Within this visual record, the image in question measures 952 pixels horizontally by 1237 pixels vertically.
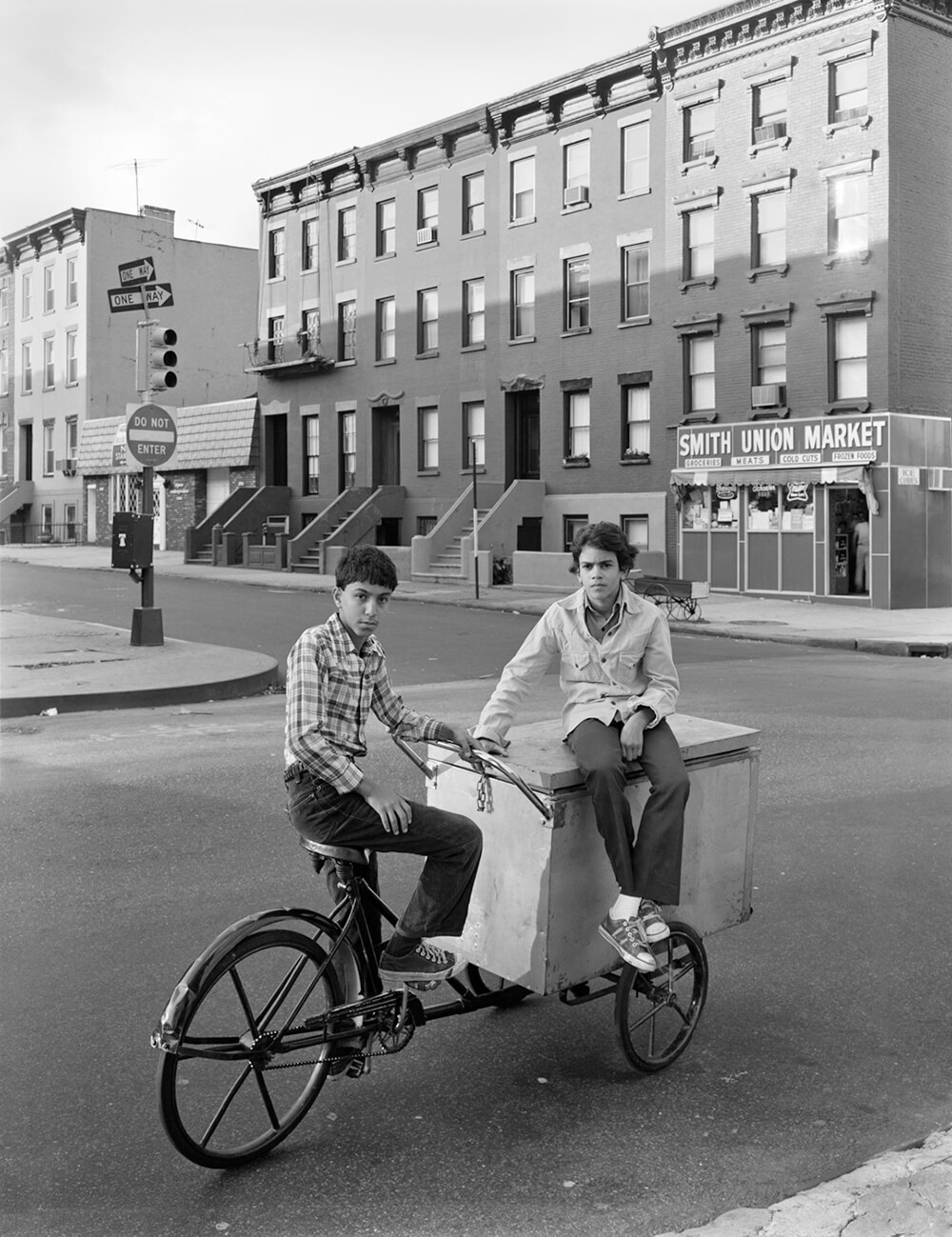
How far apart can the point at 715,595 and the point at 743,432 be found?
3.88 metres

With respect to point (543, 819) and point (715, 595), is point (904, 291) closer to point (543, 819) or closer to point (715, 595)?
point (715, 595)

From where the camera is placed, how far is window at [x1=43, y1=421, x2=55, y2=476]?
192ft

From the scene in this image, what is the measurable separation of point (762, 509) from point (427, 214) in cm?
1555

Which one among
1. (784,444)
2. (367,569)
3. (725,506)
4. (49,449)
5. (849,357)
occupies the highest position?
(49,449)

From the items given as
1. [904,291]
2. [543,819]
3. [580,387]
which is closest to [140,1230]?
[543,819]

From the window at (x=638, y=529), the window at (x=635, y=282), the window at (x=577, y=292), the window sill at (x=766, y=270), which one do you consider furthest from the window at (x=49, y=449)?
the window sill at (x=766, y=270)

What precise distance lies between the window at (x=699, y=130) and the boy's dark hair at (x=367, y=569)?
99.7 feet

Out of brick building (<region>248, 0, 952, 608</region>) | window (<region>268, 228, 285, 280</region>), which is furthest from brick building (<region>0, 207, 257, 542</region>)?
brick building (<region>248, 0, 952, 608</region>)

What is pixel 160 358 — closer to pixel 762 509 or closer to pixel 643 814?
pixel 643 814

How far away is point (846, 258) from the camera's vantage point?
29.4 meters

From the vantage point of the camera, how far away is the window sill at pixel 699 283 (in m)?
32.1

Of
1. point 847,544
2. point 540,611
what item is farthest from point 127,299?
point 847,544

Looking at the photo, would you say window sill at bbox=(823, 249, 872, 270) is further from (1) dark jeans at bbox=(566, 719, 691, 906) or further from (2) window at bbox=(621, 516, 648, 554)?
(1) dark jeans at bbox=(566, 719, 691, 906)

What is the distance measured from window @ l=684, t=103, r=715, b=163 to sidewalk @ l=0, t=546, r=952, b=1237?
35.6 feet
